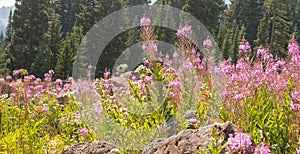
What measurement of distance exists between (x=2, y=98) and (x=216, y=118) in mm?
4243

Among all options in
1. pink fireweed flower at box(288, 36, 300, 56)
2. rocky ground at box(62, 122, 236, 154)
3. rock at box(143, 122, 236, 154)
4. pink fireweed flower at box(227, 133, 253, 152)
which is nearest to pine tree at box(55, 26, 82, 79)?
rocky ground at box(62, 122, 236, 154)

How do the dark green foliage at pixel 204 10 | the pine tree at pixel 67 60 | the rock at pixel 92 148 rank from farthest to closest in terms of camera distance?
the dark green foliage at pixel 204 10 < the pine tree at pixel 67 60 < the rock at pixel 92 148

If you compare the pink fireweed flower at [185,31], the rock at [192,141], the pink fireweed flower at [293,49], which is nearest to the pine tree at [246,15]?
the pink fireweed flower at [185,31]

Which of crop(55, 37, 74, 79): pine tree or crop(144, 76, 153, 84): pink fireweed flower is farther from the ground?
crop(55, 37, 74, 79): pine tree


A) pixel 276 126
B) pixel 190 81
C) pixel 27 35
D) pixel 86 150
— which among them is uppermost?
pixel 27 35

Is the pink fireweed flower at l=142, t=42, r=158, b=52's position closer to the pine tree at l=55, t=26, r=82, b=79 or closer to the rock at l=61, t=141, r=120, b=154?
the rock at l=61, t=141, r=120, b=154

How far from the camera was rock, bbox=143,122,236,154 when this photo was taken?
321 centimetres

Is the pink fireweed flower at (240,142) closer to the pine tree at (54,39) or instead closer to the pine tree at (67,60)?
the pine tree at (67,60)

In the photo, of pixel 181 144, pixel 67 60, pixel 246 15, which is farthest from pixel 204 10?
pixel 181 144

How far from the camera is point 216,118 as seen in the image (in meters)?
4.67

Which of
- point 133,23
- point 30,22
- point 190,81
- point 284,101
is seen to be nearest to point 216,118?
point 190,81

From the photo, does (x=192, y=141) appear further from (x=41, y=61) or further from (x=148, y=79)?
(x=41, y=61)

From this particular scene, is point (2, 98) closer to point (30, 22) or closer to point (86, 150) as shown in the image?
point (86, 150)

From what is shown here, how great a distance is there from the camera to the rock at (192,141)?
3.21 meters
